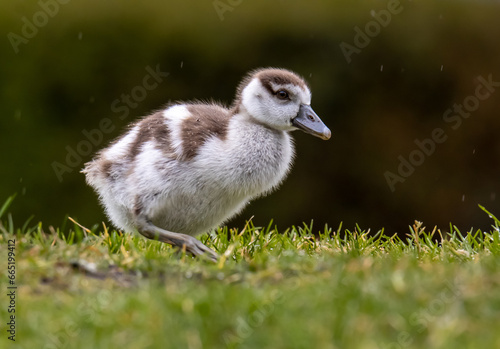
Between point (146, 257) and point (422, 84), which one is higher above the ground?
point (422, 84)

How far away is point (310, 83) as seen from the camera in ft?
22.8

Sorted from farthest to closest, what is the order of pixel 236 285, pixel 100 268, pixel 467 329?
pixel 100 268 → pixel 236 285 → pixel 467 329

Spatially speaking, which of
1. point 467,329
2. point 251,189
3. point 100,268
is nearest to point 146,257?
point 100,268

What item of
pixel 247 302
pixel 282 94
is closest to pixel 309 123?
pixel 282 94

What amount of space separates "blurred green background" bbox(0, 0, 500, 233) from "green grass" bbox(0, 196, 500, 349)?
2517mm

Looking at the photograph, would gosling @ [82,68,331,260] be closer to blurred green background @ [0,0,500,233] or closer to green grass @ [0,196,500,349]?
green grass @ [0,196,500,349]

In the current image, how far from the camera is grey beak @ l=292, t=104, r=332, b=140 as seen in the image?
510 centimetres

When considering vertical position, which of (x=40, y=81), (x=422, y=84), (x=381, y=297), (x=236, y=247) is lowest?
(x=40, y=81)

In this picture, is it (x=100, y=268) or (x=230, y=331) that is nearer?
(x=230, y=331)

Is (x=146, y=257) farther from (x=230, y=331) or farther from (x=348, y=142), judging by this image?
(x=348, y=142)

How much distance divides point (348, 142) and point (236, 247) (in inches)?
100

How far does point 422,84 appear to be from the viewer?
7.47 metres

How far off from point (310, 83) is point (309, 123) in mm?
1874

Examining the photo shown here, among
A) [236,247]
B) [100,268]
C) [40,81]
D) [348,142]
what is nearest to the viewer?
[100,268]
